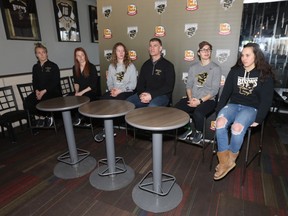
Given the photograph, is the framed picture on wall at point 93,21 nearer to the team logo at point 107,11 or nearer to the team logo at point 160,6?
the team logo at point 107,11

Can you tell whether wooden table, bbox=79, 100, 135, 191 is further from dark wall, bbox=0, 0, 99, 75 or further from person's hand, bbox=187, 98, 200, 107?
dark wall, bbox=0, 0, 99, 75

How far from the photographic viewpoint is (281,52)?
13.3 feet

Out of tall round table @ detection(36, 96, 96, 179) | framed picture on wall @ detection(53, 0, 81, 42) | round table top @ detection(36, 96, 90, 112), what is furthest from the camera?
framed picture on wall @ detection(53, 0, 81, 42)

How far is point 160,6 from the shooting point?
9.21 ft

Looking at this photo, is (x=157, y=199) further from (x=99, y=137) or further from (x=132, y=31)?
(x=132, y=31)

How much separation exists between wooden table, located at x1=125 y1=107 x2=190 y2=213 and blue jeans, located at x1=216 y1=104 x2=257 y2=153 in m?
0.57

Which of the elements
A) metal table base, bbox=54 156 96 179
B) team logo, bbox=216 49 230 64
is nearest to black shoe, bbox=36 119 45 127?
metal table base, bbox=54 156 96 179

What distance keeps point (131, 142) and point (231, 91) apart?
155 centimetres

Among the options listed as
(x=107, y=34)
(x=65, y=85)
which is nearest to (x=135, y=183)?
(x=107, y=34)

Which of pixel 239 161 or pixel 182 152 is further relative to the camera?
pixel 182 152

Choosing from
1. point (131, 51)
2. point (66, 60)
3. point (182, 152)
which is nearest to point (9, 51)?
point (66, 60)

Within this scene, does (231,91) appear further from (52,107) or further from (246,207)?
(52,107)

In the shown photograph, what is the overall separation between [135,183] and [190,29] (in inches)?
81.9

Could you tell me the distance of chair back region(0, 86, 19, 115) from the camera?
322cm
